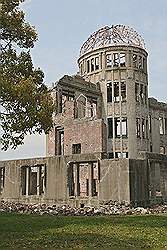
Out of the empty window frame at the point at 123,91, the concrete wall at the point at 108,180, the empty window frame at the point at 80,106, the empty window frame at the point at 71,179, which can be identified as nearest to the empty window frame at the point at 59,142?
the empty window frame at the point at 80,106

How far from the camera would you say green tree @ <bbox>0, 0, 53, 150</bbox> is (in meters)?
Result: 13.9

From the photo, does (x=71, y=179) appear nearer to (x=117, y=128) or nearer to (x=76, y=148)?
(x=76, y=148)

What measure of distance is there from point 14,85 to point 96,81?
2751 cm

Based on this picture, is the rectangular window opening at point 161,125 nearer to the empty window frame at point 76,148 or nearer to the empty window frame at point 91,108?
the empty window frame at point 91,108

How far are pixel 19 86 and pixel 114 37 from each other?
92.7 feet

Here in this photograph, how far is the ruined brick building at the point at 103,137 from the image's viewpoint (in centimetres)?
2378

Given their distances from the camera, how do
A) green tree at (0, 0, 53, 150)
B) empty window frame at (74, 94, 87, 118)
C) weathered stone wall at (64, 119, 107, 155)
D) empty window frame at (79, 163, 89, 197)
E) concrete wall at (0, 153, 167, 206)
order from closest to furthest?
green tree at (0, 0, 53, 150), concrete wall at (0, 153, 167, 206), weathered stone wall at (64, 119, 107, 155), empty window frame at (79, 163, 89, 197), empty window frame at (74, 94, 87, 118)

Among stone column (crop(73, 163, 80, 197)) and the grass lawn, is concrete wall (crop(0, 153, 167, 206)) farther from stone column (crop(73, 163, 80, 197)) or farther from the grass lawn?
the grass lawn

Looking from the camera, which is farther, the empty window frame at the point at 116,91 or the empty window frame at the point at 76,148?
the empty window frame at the point at 116,91

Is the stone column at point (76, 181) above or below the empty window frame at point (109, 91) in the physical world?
below

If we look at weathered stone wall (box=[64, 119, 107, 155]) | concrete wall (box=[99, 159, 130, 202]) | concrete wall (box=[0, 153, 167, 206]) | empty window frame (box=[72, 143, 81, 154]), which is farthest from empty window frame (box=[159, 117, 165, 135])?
concrete wall (box=[99, 159, 130, 202])

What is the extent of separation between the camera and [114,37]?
40500mm

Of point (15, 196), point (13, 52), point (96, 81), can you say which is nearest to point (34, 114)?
point (13, 52)

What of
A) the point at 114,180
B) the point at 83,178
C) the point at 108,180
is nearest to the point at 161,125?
the point at 83,178
